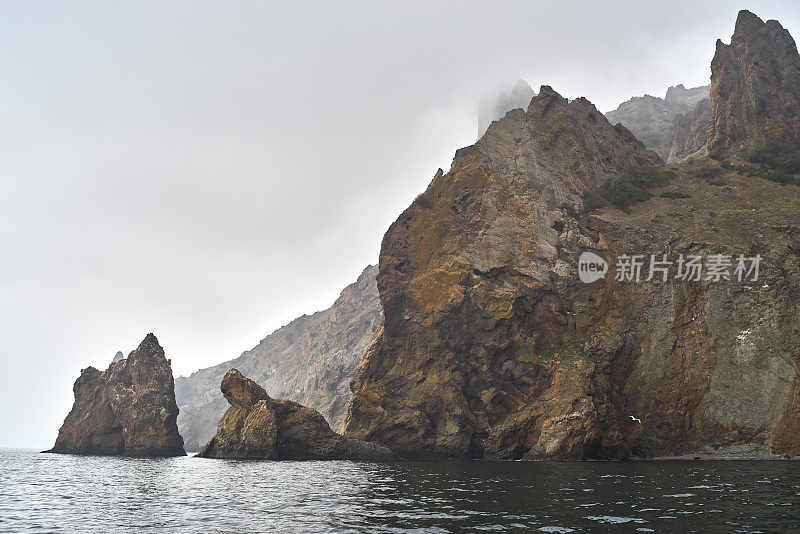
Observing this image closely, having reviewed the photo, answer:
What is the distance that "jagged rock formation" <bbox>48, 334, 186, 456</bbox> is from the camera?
250ft

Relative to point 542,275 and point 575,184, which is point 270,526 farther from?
point 575,184

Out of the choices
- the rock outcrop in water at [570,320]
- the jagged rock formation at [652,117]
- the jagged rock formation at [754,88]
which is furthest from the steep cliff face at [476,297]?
the jagged rock formation at [652,117]

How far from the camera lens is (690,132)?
387ft

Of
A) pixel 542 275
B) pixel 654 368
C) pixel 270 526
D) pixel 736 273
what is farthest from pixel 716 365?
pixel 270 526

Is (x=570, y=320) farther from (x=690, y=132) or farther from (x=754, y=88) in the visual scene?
(x=690, y=132)

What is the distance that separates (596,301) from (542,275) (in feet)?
23.2

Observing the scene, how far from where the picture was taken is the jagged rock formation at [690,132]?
11225 centimetres

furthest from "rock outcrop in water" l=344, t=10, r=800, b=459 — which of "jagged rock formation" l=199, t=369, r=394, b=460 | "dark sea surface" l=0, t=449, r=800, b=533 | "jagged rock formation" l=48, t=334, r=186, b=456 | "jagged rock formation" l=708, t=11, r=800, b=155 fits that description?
"jagged rock formation" l=48, t=334, r=186, b=456

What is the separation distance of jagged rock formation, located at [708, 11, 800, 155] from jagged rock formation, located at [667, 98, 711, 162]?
24776 millimetres

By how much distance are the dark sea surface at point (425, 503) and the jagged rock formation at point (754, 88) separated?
6911cm

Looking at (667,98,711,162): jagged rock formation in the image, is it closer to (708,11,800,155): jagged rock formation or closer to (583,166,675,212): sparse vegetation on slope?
(708,11,800,155): jagged rock formation

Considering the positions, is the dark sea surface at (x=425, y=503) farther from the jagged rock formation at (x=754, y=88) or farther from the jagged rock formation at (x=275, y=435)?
the jagged rock formation at (x=754, y=88)

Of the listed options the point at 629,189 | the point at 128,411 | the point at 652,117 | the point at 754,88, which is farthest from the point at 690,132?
the point at 128,411

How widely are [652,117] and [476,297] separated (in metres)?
151
